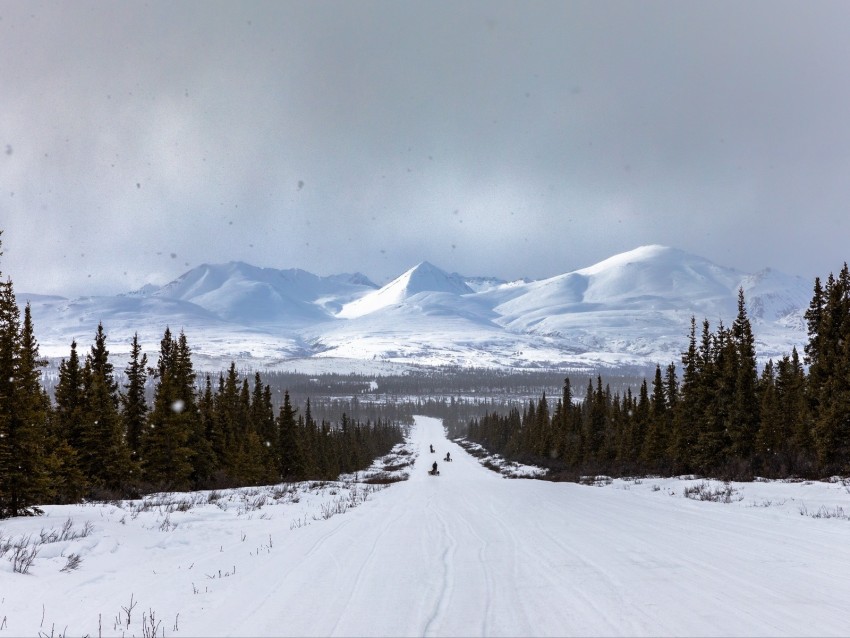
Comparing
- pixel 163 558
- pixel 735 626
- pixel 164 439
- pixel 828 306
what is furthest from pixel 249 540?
pixel 828 306

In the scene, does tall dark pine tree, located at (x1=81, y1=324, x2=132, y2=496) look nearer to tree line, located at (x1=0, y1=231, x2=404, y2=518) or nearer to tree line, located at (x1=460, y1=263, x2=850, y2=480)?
tree line, located at (x1=0, y1=231, x2=404, y2=518)

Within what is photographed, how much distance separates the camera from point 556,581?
6.16m

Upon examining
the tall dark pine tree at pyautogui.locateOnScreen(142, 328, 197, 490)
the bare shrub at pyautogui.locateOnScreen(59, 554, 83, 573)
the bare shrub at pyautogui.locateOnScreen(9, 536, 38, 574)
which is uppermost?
the bare shrub at pyautogui.locateOnScreen(9, 536, 38, 574)

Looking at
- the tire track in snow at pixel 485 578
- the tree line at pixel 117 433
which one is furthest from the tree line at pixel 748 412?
the tree line at pixel 117 433

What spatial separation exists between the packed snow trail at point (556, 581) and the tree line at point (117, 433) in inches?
332

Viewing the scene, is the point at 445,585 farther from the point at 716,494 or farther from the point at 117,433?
Result: the point at 117,433

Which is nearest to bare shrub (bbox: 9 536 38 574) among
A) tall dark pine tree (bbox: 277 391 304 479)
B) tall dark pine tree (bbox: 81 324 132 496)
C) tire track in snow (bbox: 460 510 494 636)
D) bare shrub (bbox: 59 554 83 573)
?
bare shrub (bbox: 59 554 83 573)

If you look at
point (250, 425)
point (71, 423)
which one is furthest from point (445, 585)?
point (250, 425)

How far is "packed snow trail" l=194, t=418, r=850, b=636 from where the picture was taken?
4.76 metres

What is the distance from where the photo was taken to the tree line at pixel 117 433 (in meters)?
13.8

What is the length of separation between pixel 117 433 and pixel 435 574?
23149mm

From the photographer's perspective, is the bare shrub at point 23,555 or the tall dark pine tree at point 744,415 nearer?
the bare shrub at point 23,555

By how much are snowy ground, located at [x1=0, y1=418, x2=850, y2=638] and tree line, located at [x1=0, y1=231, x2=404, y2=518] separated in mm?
3730

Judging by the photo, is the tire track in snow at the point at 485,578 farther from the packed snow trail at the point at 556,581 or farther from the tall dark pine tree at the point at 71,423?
the tall dark pine tree at the point at 71,423
